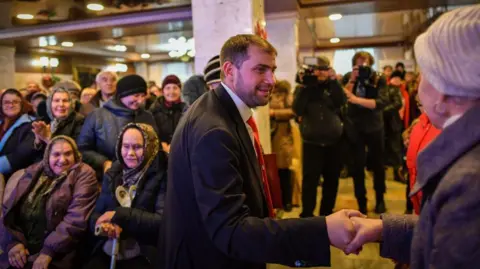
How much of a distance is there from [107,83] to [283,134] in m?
2.03

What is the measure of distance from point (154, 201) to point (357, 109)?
2753mm

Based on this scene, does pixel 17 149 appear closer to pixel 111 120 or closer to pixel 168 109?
pixel 111 120

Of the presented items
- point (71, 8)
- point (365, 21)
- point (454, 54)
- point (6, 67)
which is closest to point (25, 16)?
point (71, 8)

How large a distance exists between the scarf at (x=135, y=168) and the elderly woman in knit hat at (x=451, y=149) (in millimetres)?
1913

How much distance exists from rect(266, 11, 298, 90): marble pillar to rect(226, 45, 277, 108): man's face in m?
4.73

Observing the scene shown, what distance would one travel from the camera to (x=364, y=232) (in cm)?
134

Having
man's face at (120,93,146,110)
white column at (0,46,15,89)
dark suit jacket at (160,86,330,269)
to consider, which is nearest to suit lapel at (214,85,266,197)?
dark suit jacket at (160,86,330,269)

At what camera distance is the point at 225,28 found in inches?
144

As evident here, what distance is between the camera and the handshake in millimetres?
1283

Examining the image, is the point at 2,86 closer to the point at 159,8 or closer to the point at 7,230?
the point at 159,8

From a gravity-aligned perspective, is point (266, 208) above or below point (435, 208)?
below

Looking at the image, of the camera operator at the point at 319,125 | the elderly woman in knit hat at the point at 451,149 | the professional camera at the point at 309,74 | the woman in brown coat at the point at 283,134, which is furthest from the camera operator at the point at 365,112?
the elderly woman in knit hat at the point at 451,149

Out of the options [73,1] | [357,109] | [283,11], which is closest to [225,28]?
[357,109]

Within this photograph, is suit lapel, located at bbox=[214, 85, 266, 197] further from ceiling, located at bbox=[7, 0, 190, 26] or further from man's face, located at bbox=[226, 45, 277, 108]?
ceiling, located at bbox=[7, 0, 190, 26]
